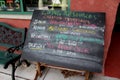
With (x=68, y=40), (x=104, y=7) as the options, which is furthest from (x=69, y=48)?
(x=104, y=7)

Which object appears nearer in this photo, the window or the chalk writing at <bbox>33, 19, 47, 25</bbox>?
the chalk writing at <bbox>33, 19, 47, 25</bbox>

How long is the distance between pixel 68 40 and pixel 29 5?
1435 millimetres

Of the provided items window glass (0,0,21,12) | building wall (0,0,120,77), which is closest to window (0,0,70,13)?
window glass (0,0,21,12)

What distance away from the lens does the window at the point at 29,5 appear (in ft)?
10.9

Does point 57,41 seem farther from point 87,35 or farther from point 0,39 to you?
point 0,39

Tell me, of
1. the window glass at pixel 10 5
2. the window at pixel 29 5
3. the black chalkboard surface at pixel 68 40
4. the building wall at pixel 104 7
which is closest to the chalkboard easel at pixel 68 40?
the black chalkboard surface at pixel 68 40

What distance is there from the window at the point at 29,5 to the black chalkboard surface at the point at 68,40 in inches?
15.4

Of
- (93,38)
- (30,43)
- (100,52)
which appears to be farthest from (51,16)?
(100,52)

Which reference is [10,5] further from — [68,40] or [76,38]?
[76,38]

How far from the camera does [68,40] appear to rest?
9.16 feet

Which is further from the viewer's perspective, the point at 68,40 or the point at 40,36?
the point at 40,36

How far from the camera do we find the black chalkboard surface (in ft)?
8.59

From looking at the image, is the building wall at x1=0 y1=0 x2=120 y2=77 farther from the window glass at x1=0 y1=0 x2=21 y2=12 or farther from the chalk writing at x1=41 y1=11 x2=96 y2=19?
the window glass at x1=0 y1=0 x2=21 y2=12

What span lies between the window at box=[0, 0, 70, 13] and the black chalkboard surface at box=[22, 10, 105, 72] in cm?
39
